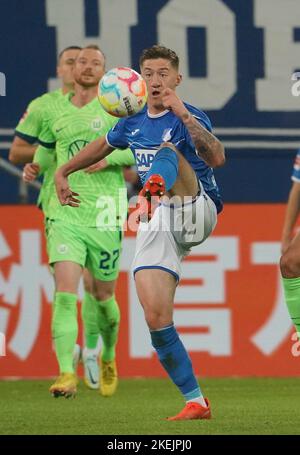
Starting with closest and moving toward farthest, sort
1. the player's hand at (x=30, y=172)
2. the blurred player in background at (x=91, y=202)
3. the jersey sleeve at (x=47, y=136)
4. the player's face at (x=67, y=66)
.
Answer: the blurred player in background at (x=91, y=202) → the player's hand at (x=30, y=172) → the jersey sleeve at (x=47, y=136) → the player's face at (x=67, y=66)

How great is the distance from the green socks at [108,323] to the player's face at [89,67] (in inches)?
61.6

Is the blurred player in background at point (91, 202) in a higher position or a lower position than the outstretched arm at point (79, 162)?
lower

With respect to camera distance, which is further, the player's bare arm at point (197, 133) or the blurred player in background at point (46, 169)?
the blurred player in background at point (46, 169)

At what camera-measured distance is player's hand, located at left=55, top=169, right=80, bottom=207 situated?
8.31 meters

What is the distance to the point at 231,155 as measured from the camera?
12508mm

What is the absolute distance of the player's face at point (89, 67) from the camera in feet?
34.2

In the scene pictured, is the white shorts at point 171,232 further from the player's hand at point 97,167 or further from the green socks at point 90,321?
the green socks at point 90,321

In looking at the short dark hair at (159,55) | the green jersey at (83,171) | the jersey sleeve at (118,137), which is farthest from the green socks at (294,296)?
the green jersey at (83,171)

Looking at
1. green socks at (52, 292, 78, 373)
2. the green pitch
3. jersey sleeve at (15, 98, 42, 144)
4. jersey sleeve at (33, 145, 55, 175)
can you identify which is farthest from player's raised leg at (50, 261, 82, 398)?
jersey sleeve at (15, 98, 42, 144)

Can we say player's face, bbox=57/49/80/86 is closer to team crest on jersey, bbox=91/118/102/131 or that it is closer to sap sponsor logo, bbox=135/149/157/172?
team crest on jersey, bbox=91/118/102/131

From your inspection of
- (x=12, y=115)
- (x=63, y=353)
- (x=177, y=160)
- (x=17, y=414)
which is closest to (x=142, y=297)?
(x=177, y=160)

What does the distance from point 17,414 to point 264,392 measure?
237 centimetres

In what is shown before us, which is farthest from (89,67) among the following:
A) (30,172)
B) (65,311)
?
(65,311)
